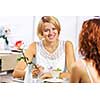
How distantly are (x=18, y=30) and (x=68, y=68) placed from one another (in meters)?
0.36

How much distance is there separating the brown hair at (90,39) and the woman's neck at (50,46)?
0.14 m

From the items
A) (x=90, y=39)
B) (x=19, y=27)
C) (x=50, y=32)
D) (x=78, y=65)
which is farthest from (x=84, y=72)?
(x=19, y=27)

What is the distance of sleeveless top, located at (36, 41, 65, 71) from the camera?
1.32 meters

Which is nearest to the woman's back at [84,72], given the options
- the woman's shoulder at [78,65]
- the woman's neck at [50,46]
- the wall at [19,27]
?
the woman's shoulder at [78,65]

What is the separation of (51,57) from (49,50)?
42mm

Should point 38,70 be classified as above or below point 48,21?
below

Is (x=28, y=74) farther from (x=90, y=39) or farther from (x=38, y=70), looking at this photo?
(x=90, y=39)

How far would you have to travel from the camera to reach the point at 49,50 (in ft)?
4.38

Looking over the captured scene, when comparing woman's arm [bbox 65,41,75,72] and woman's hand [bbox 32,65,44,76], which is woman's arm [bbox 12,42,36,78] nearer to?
woman's hand [bbox 32,65,44,76]

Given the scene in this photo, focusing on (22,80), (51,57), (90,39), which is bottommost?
(22,80)

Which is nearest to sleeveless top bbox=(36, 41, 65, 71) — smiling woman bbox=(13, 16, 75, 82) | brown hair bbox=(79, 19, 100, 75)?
smiling woman bbox=(13, 16, 75, 82)

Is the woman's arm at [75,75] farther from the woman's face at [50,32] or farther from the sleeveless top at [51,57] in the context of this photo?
the woman's face at [50,32]
